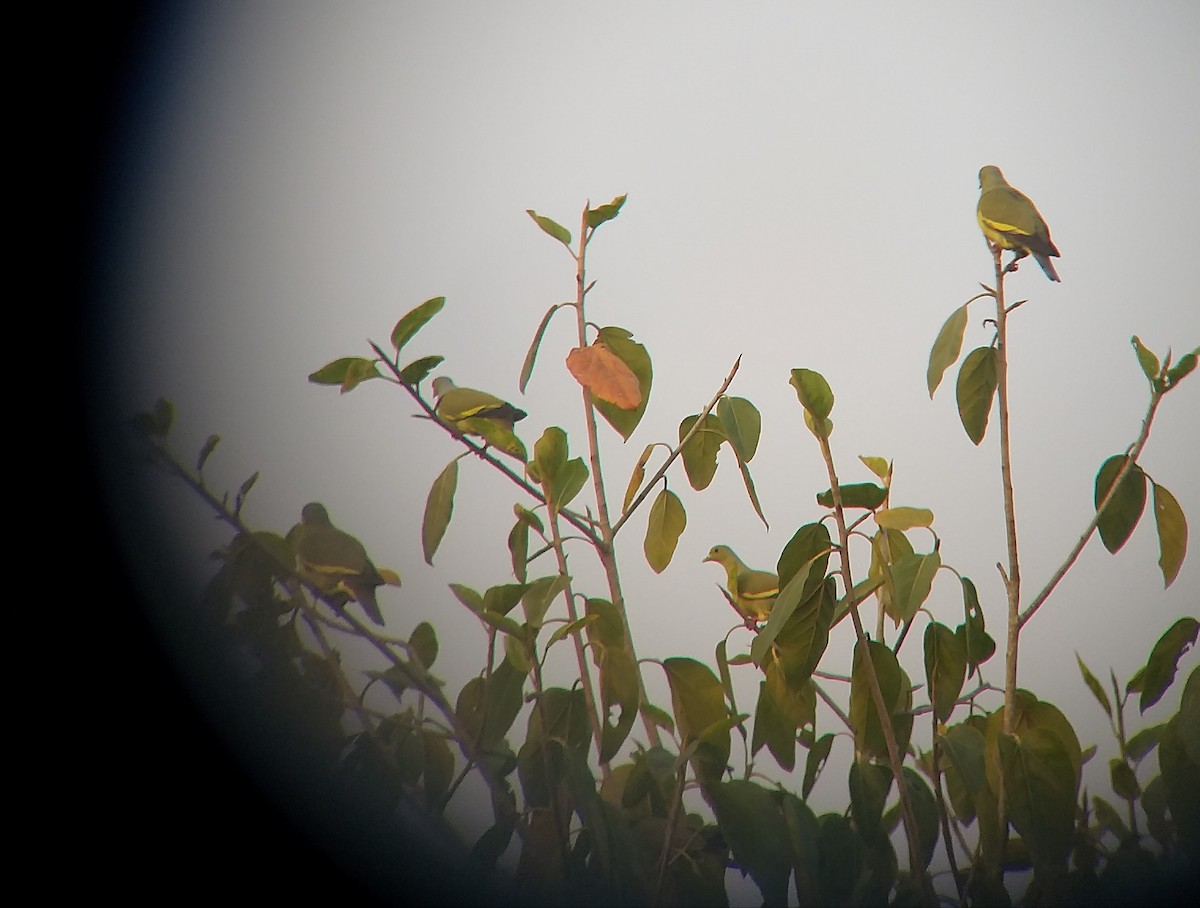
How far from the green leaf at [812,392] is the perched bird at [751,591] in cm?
10

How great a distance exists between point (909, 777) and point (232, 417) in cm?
50

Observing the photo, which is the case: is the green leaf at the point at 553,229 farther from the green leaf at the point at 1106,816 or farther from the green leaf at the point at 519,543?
the green leaf at the point at 1106,816

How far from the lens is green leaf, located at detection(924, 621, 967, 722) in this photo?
1.31ft

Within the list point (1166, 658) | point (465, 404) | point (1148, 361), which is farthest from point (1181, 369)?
point (465, 404)

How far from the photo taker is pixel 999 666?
669mm

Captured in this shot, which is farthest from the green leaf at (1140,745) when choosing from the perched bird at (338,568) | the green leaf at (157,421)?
the green leaf at (157,421)

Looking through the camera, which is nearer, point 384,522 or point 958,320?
point 958,320

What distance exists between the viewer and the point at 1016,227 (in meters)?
0.40

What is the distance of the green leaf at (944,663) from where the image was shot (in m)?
0.40

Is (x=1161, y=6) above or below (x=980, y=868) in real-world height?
above

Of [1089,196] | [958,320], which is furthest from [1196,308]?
[958,320]

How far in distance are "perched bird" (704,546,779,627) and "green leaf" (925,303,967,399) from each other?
13 cm

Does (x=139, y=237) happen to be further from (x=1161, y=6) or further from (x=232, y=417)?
(x=1161, y=6)

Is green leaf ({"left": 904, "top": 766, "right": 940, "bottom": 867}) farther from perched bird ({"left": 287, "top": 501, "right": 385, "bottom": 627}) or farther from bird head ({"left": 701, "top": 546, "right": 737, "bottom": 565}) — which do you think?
perched bird ({"left": 287, "top": 501, "right": 385, "bottom": 627})
